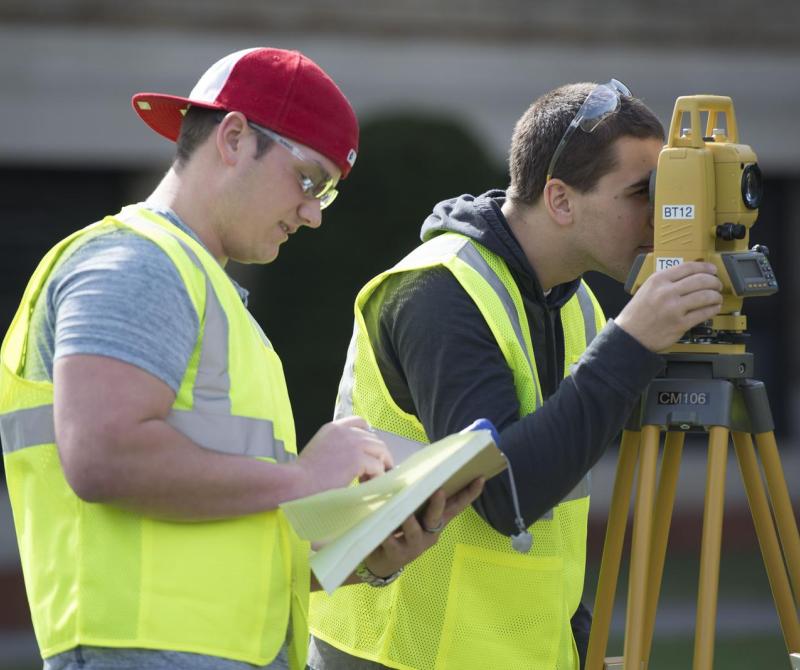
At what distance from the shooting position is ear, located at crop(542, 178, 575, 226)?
9.55 feet

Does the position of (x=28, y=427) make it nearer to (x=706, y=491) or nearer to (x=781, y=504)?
(x=706, y=491)

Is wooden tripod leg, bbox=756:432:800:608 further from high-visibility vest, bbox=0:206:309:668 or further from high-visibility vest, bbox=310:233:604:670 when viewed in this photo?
high-visibility vest, bbox=0:206:309:668

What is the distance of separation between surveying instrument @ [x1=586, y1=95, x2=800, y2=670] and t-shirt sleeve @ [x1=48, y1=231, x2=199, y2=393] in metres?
0.99

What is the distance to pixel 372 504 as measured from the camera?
234cm

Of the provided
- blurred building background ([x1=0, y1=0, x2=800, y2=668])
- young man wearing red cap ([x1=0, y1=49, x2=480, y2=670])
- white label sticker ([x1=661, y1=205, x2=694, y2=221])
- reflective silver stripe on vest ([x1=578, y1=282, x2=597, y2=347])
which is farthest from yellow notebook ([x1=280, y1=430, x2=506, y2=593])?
blurred building background ([x1=0, y1=0, x2=800, y2=668])

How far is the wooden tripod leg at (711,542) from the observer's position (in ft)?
9.00

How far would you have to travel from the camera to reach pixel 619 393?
8.42 ft

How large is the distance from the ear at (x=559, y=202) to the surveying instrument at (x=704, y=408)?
194mm

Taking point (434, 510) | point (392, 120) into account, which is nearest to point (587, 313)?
point (434, 510)

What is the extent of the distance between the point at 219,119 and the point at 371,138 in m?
8.26

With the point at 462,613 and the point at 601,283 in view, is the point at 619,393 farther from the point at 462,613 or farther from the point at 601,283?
the point at 601,283

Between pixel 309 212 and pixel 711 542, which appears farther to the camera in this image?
pixel 711 542

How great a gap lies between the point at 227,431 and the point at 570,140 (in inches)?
40.4

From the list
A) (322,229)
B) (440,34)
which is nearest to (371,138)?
(322,229)
